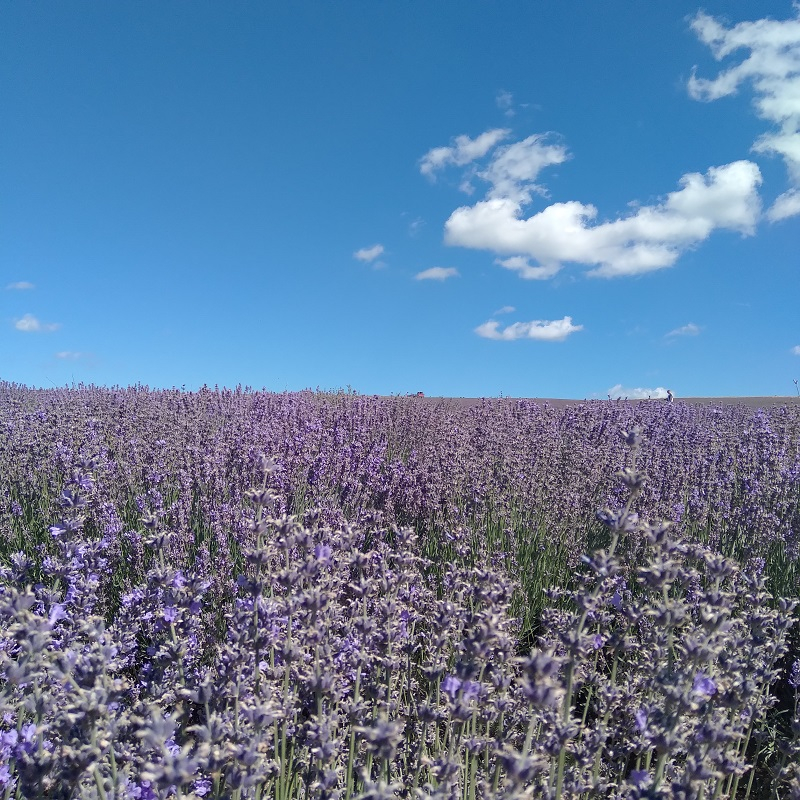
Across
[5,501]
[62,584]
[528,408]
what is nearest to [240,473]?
[62,584]

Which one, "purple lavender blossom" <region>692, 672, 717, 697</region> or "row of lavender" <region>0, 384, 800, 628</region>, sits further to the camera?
"row of lavender" <region>0, 384, 800, 628</region>

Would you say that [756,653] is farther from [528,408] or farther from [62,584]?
[528,408]

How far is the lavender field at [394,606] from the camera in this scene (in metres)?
1.40

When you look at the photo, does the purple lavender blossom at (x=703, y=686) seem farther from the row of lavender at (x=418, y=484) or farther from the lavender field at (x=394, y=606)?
the row of lavender at (x=418, y=484)

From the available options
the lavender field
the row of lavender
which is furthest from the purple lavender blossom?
the row of lavender

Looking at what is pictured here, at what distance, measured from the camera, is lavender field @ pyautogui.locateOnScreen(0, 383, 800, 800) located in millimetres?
1399

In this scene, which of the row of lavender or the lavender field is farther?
the row of lavender

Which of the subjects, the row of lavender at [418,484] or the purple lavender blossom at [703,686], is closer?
the purple lavender blossom at [703,686]

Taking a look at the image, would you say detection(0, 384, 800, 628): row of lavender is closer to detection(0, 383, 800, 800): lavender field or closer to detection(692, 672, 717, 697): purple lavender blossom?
detection(0, 383, 800, 800): lavender field

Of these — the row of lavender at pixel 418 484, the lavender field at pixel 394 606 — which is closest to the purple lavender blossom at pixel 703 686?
the lavender field at pixel 394 606

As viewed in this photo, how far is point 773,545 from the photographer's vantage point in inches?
175

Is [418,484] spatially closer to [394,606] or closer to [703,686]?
[394,606]

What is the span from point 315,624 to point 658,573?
0.98 metres

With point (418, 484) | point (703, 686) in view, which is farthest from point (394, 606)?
point (418, 484)
